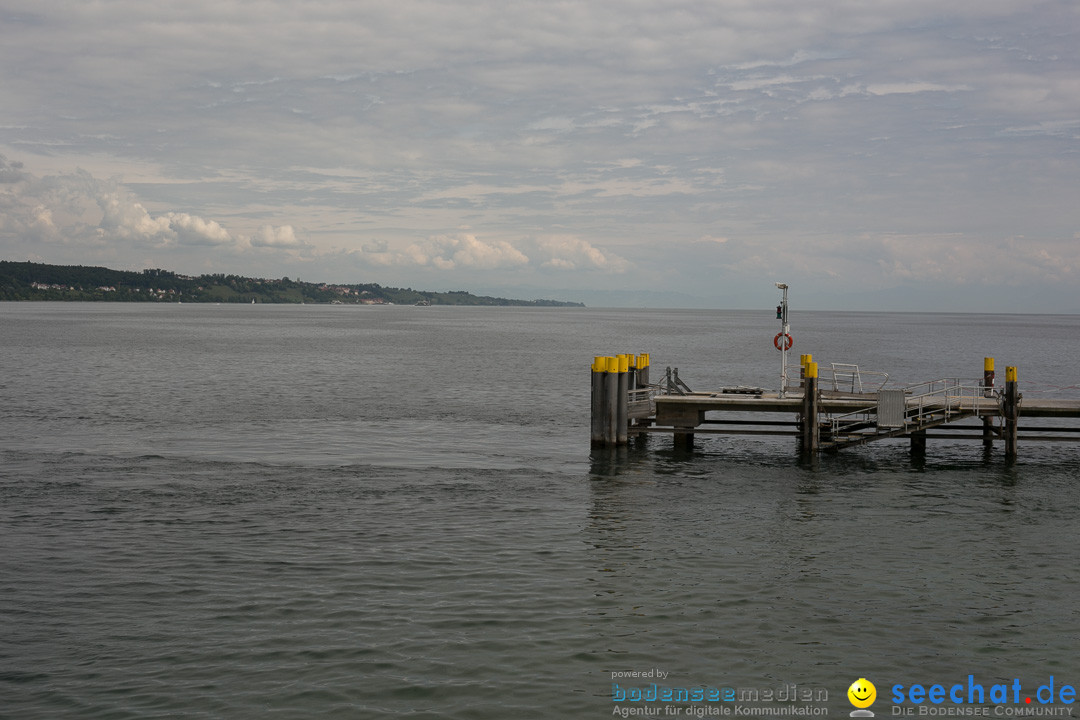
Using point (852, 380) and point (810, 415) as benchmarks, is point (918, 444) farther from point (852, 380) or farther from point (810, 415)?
point (810, 415)

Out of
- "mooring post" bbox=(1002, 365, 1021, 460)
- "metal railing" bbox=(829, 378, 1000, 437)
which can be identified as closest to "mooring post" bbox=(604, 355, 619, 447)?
"metal railing" bbox=(829, 378, 1000, 437)

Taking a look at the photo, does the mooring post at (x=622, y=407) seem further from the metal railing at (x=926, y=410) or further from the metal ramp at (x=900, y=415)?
the metal railing at (x=926, y=410)

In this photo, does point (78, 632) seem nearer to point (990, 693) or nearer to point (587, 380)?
point (990, 693)

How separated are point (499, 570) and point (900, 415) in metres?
17.5

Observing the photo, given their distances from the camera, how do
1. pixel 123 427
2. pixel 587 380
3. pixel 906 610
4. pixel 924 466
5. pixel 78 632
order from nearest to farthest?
pixel 78 632, pixel 906 610, pixel 924 466, pixel 123 427, pixel 587 380

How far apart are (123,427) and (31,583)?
2115 centimetres

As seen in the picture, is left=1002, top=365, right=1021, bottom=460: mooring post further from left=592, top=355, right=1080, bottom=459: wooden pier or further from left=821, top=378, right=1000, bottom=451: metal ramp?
left=821, top=378, right=1000, bottom=451: metal ramp

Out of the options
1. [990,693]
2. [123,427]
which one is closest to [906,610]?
[990,693]

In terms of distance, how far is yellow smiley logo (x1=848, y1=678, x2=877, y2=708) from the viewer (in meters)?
12.2

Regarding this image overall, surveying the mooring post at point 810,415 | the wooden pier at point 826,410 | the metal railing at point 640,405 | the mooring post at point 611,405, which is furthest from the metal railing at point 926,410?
the mooring post at point 611,405

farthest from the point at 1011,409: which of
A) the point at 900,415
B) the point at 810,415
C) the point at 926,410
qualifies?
the point at 810,415

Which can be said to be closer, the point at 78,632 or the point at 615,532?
the point at 78,632

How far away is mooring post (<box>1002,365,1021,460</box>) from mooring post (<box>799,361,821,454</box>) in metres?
5.99

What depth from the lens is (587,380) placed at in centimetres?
6144
